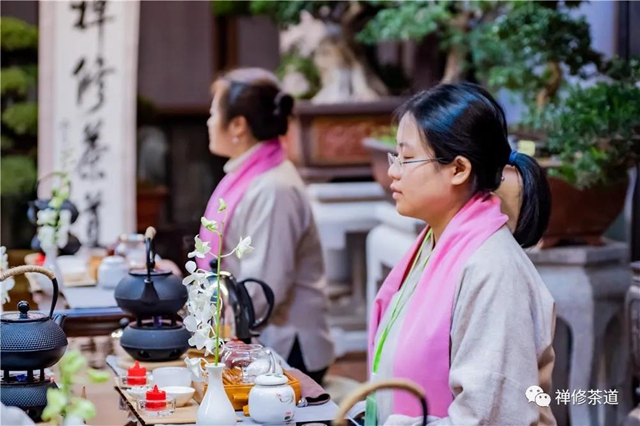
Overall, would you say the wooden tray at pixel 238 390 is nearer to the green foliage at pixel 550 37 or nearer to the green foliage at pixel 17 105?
the green foliage at pixel 550 37

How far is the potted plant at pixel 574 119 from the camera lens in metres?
3.65

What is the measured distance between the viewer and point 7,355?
2.18 metres

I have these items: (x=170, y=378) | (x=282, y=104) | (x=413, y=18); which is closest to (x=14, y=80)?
(x=413, y=18)

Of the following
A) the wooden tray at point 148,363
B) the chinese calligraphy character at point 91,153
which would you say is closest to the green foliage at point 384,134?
the chinese calligraphy character at point 91,153

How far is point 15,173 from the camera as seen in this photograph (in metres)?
6.05

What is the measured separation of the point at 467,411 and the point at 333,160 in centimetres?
396

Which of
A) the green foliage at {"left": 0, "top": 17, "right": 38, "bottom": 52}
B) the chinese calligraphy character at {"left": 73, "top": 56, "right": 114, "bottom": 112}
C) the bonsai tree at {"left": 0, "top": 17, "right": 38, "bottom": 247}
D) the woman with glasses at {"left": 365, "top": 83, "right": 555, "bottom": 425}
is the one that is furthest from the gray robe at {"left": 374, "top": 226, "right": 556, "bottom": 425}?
the green foliage at {"left": 0, "top": 17, "right": 38, "bottom": 52}

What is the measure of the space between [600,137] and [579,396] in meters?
0.82

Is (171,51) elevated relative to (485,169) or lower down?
elevated

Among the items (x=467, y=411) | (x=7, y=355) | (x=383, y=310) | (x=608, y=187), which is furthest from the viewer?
(x=608, y=187)

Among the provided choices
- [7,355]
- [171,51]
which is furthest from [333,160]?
[7,355]

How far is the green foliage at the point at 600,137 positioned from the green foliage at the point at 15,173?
3234 millimetres

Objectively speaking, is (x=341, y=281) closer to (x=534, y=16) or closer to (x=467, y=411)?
(x=534, y=16)

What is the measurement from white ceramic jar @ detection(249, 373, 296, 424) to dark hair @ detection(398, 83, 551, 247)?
0.54m
